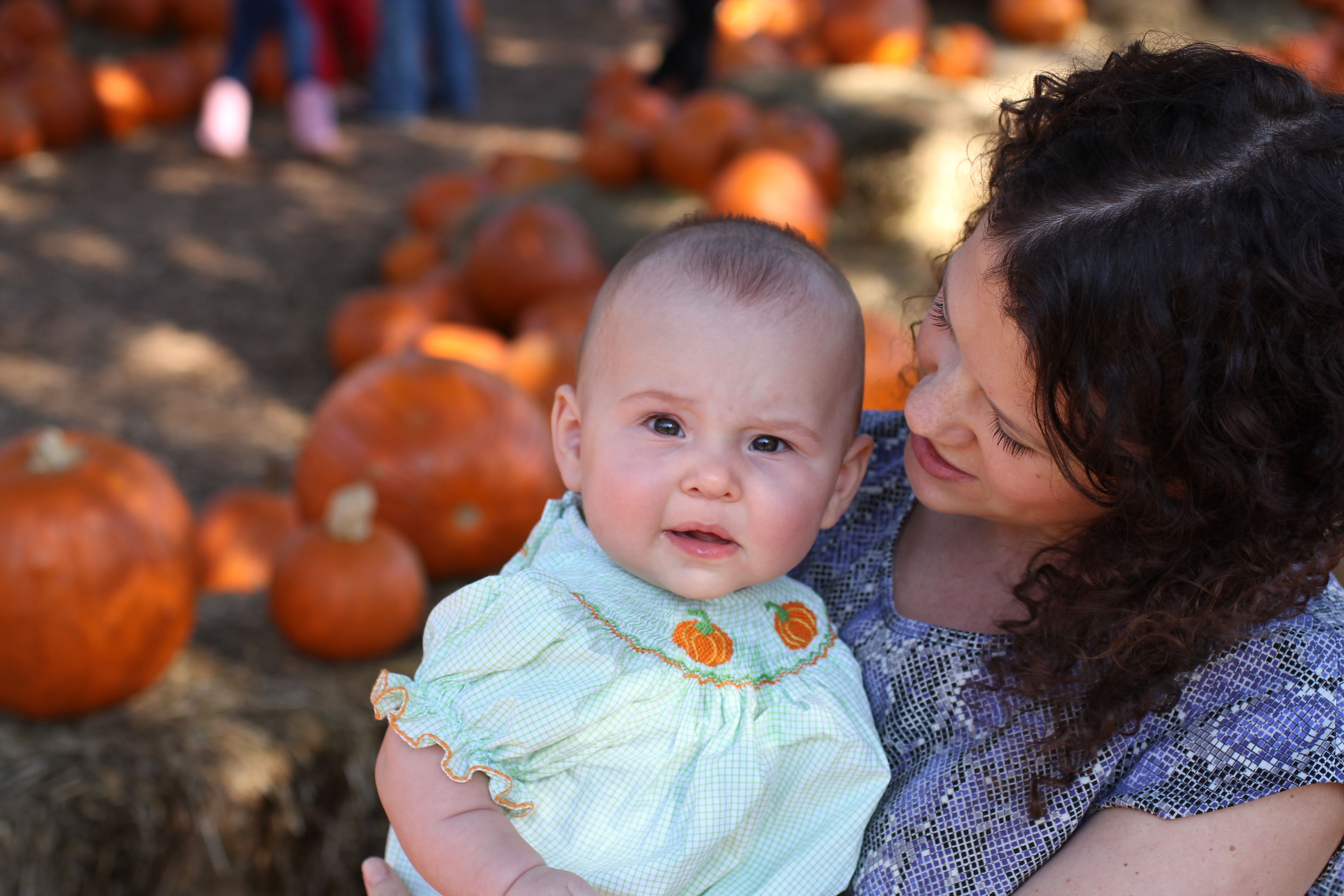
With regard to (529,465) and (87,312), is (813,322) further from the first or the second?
(87,312)

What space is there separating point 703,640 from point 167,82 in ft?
22.4

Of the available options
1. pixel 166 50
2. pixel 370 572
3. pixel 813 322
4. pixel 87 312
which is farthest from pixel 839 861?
pixel 166 50

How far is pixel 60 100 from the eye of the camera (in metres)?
6.40

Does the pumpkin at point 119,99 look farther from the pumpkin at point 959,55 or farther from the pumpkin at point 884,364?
the pumpkin at point 884,364

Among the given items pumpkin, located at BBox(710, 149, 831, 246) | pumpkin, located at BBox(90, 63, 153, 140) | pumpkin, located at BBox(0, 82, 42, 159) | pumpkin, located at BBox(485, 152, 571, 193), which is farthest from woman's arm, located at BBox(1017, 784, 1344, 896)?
pumpkin, located at BBox(90, 63, 153, 140)

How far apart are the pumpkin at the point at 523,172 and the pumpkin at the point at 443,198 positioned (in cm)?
10

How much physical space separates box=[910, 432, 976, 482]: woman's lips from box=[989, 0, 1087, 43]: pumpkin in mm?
6297

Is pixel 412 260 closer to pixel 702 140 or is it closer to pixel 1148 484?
pixel 702 140

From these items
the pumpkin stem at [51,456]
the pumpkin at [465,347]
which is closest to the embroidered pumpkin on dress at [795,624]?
the pumpkin stem at [51,456]

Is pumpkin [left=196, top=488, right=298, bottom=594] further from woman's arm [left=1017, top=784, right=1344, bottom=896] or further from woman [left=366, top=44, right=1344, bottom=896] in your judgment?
woman's arm [left=1017, top=784, right=1344, bottom=896]

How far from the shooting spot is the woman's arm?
1.07 metres

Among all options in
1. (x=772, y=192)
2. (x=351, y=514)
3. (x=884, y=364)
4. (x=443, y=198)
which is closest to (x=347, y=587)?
(x=351, y=514)

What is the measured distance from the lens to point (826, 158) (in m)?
4.85

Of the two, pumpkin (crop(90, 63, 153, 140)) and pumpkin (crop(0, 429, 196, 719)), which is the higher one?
pumpkin (crop(0, 429, 196, 719))
